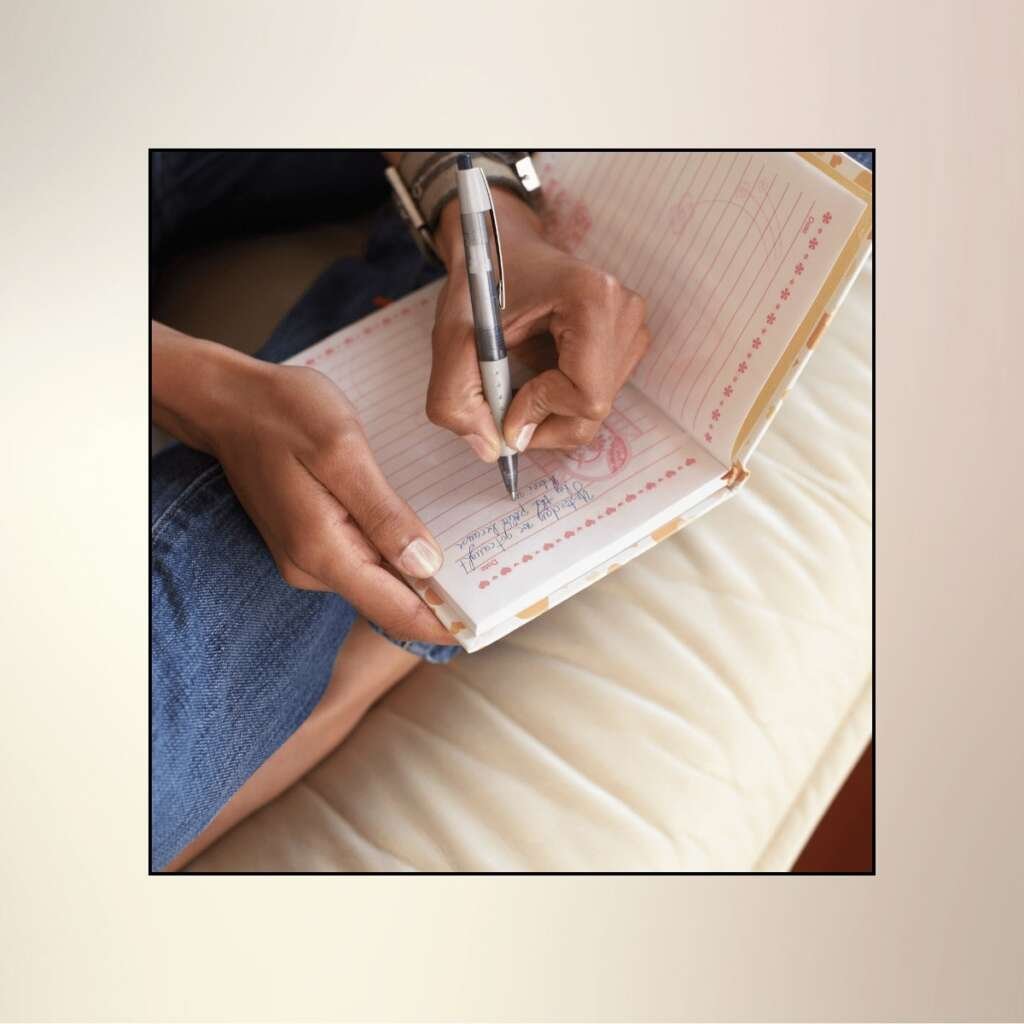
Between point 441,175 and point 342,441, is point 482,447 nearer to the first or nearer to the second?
point 342,441

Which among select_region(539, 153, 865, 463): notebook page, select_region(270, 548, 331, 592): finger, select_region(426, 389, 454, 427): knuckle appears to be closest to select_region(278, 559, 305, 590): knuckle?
select_region(270, 548, 331, 592): finger

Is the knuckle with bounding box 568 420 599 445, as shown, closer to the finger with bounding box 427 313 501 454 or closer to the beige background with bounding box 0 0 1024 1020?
the finger with bounding box 427 313 501 454

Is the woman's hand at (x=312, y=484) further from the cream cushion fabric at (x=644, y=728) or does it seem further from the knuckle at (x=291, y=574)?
the cream cushion fabric at (x=644, y=728)

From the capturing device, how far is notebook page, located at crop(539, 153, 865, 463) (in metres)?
0.52

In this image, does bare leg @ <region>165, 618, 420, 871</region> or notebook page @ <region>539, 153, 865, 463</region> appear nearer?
notebook page @ <region>539, 153, 865, 463</region>

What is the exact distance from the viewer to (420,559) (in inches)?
20.0

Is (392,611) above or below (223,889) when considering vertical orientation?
above

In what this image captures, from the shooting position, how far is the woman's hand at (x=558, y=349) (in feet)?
1.71
